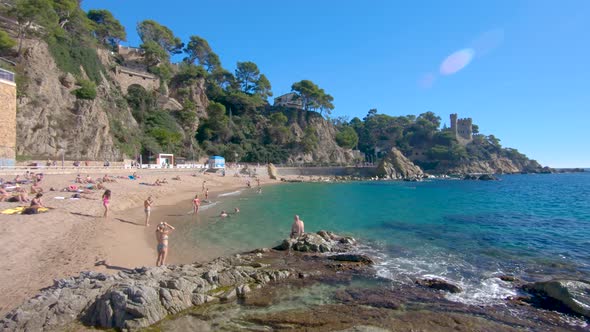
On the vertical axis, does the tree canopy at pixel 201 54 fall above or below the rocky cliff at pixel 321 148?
above

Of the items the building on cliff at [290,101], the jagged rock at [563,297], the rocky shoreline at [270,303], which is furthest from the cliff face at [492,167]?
the rocky shoreline at [270,303]

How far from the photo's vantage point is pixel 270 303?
6.75 meters

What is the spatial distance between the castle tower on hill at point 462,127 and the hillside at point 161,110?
12.7ft

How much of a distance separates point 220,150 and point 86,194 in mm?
43242

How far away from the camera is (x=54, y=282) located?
637 cm

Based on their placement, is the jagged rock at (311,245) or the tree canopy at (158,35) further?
the tree canopy at (158,35)

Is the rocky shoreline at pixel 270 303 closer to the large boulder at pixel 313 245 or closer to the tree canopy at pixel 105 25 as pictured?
the large boulder at pixel 313 245

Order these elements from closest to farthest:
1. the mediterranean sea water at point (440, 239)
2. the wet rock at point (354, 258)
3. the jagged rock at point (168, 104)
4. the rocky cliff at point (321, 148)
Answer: the mediterranean sea water at point (440, 239) < the wet rock at point (354, 258) < the jagged rock at point (168, 104) < the rocky cliff at point (321, 148)

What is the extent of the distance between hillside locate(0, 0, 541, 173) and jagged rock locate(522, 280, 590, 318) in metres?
36.9

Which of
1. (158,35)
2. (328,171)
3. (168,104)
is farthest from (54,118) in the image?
(328,171)

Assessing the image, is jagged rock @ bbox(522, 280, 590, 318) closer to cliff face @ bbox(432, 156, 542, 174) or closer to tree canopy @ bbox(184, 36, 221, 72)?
tree canopy @ bbox(184, 36, 221, 72)

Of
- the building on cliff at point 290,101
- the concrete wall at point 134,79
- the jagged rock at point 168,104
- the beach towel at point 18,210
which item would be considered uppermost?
the building on cliff at point 290,101

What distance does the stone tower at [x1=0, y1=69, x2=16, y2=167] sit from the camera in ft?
84.5

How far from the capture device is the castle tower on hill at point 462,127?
115m
